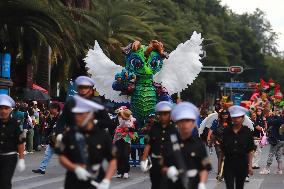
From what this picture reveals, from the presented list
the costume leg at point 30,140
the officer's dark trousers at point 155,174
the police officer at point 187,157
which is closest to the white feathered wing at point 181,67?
the costume leg at point 30,140

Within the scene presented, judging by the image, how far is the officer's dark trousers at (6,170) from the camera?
35.1 ft

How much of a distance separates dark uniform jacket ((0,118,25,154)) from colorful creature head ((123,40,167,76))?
898 cm

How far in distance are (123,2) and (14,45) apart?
13506 millimetres

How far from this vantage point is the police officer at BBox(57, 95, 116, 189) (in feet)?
25.5

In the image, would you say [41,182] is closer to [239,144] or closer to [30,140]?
[239,144]

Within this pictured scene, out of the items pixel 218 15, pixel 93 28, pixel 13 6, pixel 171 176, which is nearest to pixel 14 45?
pixel 13 6

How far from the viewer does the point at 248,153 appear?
1191 cm

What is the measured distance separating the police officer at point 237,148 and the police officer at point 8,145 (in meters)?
3.13

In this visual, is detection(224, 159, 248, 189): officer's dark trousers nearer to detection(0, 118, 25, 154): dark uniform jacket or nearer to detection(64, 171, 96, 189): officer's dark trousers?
detection(0, 118, 25, 154): dark uniform jacket

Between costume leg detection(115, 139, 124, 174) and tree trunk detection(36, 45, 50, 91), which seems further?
tree trunk detection(36, 45, 50, 91)

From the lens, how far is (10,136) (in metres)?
11.0

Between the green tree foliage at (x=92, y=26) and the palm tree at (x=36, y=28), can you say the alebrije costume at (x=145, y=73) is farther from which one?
the green tree foliage at (x=92, y=26)

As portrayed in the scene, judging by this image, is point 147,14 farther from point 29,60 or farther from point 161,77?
point 161,77

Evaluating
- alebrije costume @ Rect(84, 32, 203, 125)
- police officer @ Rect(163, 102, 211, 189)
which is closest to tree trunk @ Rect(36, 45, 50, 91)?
alebrije costume @ Rect(84, 32, 203, 125)
